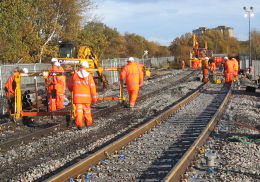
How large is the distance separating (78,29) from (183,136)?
2688 cm

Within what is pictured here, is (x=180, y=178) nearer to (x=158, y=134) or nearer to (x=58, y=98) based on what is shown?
(x=158, y=134)

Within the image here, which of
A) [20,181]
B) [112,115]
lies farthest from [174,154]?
[112,115]

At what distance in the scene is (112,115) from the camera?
38.4ft

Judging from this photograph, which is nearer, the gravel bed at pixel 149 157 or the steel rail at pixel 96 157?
the steel rail at pixel 96 157

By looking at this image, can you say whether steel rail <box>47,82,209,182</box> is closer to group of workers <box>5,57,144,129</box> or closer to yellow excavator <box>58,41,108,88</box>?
group of workers <box>5,57,144,129</box>

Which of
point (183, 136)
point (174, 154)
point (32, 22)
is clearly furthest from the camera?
point (32, 22)

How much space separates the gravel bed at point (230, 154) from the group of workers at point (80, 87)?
3136 millimetres

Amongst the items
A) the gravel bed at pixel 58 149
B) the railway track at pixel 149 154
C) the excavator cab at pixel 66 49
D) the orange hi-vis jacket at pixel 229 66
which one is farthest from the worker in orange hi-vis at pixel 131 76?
the excavator cab at pixel 66 49

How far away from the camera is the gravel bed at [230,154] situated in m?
5.38

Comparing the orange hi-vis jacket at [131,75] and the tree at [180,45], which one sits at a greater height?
the tree at [180,45]

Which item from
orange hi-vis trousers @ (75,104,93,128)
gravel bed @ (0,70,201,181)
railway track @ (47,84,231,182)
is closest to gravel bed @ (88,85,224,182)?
railway track @ (47,84,231,182)

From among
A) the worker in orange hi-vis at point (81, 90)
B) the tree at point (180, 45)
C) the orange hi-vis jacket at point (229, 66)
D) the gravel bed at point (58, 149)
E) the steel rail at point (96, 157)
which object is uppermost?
the tree at point (180, 45)

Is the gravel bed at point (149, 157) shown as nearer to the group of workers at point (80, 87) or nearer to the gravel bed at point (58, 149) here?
the gravel bed at point (58, 149)

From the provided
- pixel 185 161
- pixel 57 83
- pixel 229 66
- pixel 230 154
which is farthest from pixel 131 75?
pixel 229 66
